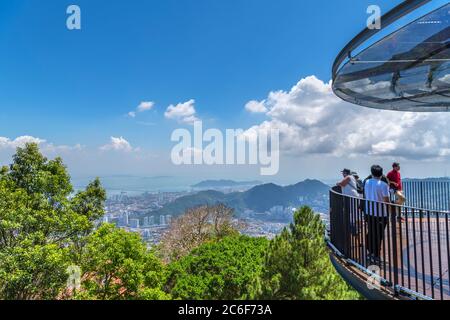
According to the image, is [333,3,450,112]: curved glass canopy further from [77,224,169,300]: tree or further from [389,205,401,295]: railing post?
[77,224,169,300]: tree

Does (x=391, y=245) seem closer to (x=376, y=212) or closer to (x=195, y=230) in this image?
(x=376, y=212)

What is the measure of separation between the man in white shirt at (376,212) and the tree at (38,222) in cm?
1112

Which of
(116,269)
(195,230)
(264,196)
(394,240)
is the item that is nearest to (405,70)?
(394,240)

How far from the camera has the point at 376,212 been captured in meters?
3.98

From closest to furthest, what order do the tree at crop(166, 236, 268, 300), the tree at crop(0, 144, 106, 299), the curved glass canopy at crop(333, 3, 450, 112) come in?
1. the curved glass canopy at crop(333, 3, 450, 112)
2. the tree at crop(0, 144, 106, 299)
3. the tree at crop(166, 236, 268, 300)

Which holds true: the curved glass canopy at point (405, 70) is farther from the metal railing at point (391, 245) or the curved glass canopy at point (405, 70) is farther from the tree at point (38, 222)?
the tree at point (38, 222)

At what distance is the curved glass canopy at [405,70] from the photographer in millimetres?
4430

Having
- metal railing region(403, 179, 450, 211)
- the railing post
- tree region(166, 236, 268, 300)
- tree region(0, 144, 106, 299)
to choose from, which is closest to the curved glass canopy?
metal railing region(403, 179, 450, 211)

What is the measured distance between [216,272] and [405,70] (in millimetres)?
12193

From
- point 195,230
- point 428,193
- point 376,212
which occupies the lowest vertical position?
point 195,230

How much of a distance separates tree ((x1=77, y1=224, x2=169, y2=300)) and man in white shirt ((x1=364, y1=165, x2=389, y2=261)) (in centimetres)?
941

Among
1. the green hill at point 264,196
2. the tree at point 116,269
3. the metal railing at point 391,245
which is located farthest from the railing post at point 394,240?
the green hill at point 264,196

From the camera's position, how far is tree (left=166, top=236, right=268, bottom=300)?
1303 cm
